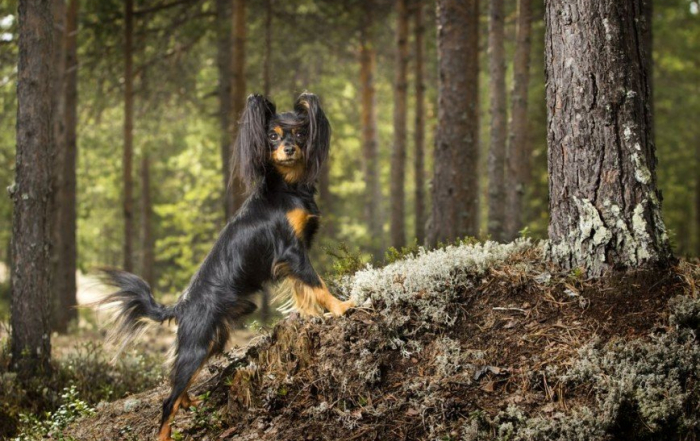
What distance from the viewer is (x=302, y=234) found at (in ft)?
16.8

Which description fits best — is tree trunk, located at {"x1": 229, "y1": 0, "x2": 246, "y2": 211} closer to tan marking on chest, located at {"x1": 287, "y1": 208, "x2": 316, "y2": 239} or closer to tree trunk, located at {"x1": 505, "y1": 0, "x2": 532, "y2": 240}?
tree trunk, located at {"x1": 505, "y1": 0, "x2": 532, "y2": 240}

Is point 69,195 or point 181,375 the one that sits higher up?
point 69,195

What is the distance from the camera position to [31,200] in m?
7.01

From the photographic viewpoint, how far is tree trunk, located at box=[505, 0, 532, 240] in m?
10.8

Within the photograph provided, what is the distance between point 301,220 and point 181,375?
1502 mm

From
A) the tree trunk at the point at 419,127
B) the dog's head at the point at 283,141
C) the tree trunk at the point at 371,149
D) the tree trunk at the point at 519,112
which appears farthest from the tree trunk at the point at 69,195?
the tree trunk at the point at 371,149

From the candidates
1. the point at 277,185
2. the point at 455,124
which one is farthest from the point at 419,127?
the point at 277,185

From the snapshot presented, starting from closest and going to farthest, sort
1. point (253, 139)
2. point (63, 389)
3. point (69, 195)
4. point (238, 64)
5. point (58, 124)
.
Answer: point (253, 139)
point (63, 389)
point (58, 124)
point (238, 64)
point (69, 195)

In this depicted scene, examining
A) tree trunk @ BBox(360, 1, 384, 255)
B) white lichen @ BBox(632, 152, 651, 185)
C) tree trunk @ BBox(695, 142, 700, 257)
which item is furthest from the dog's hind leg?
tree trunk @ BBox(695, 142, 700, 257)

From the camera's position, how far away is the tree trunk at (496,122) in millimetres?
10945

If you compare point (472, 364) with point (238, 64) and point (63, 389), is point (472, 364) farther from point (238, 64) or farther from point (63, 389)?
point (238, 64)

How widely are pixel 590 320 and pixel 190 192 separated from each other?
47.7 ft

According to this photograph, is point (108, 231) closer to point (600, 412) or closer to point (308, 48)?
point (308, 48)

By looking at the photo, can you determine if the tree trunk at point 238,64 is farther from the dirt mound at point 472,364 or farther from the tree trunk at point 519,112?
the dirt mound at point 472,364
